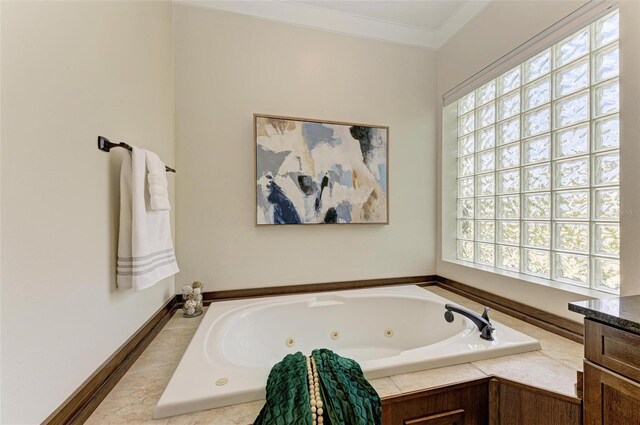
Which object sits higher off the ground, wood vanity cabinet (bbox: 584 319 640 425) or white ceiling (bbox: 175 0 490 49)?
white ceiling (bbox: 175 0 490 49)

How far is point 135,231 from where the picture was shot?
41.0 inches

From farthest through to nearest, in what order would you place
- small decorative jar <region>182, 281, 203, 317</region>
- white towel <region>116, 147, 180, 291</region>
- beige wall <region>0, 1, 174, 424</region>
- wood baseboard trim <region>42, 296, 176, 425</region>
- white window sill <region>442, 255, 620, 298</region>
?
small decorative jar <region>182, 281, 203, 317</region>, white window sill <region>442, 255, 620, 298</region>, white towel <region>116, 147, 180, 291</region>, wood baseboard trim <region>42, 296, 176, 425</region>, beige wall <region>0, 1, 174, 424</region>

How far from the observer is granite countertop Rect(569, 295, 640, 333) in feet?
2.30

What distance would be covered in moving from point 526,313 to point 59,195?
6.99ft

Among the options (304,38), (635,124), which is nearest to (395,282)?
(635,124)

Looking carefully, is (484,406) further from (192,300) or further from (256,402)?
(192,300)

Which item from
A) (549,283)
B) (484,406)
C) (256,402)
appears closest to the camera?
(256,402)

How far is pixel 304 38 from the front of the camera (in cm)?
194

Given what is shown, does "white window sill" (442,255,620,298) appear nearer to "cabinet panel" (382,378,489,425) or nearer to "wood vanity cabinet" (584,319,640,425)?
"wood vanity cabinet" (584,319,640,425)

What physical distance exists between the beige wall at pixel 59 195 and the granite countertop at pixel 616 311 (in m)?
1.51

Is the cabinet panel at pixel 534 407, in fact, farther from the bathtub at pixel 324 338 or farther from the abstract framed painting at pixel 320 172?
the abstract framed painting at pixel 320 172

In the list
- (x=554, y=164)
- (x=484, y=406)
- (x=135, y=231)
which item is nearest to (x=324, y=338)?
(x=484, y=406)

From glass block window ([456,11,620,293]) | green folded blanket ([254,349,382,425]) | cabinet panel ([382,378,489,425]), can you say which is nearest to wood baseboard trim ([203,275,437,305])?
glass block window ([456,11,620,293])

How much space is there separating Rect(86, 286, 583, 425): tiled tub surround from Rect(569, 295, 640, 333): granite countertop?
33 centimetres
